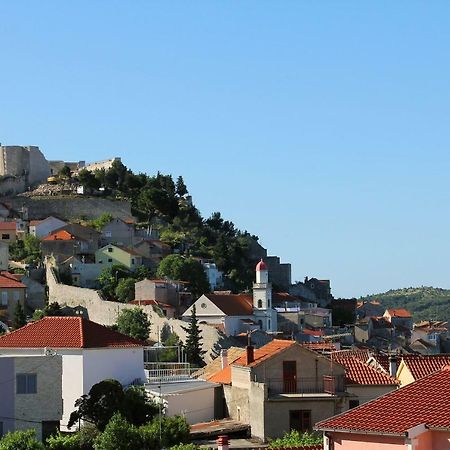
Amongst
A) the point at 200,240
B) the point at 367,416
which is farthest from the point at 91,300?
the point at 367,416

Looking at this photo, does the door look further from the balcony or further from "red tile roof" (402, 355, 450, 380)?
"red tile roof" (402, 355, 450, 380)

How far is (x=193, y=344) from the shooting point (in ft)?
197

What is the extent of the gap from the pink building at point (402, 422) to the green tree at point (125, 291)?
61045 millimetres

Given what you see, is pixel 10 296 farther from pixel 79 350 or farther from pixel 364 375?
pixel 364 375

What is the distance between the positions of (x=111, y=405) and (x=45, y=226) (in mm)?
61300

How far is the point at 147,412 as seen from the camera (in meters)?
27.8

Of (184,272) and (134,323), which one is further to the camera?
(184,272)

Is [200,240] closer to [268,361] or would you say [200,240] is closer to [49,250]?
[49,250]

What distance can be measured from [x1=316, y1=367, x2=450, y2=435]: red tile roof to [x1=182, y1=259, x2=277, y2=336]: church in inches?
2132

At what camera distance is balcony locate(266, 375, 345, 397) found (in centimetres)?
2798

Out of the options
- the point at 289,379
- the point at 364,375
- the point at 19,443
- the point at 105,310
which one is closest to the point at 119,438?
the point at 19,443

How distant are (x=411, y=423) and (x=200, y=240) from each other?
262 feet

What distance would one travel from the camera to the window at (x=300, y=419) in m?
27.1

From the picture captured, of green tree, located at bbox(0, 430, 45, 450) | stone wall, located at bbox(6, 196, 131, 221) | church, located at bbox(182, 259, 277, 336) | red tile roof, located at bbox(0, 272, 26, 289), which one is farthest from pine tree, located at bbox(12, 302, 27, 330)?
green tree, located at bbox(0, 430, 45, 450)
